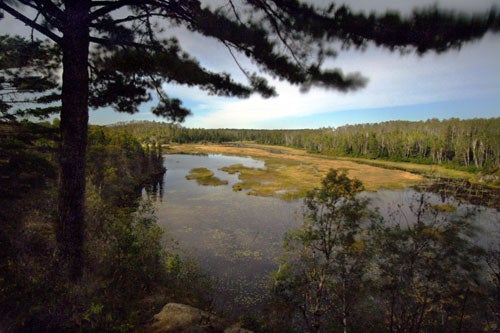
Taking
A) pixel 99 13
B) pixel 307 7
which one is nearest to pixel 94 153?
pixel 99 13

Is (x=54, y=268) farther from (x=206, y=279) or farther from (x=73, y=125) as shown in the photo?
(x=206, y=279)

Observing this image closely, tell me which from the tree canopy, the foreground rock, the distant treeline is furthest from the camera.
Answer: the distant treeline

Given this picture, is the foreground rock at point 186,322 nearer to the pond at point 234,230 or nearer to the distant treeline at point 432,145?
the pond at point 234,230

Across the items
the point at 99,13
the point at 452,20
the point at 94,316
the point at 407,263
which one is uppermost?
the point at 99,13

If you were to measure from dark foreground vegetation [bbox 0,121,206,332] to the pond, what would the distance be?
6.90 ft

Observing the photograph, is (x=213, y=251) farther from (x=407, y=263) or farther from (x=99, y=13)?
(x=99, y=13)

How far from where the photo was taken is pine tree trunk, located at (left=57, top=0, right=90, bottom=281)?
4.14 m

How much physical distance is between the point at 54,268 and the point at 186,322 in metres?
3.57

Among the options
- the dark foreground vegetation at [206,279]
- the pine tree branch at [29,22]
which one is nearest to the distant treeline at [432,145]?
the dark foreground vegetation at [206,279]

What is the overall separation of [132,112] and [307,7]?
5.40m

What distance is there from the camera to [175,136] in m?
153

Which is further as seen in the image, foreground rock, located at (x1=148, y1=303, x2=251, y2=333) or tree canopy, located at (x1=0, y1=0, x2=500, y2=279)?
foreground rock, located at (x1=148, y1=303, x2=251, y2=333)

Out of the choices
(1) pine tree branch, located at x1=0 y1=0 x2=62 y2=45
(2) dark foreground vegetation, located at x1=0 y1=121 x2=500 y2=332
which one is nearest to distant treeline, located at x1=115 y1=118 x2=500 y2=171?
(2) dark foreground vegetation, located at x1=0 y1=121 x2=500 y2=332

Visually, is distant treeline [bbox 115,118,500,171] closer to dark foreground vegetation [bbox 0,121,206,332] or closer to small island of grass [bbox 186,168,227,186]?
small island of grass [bbox 186,168,227,186]
